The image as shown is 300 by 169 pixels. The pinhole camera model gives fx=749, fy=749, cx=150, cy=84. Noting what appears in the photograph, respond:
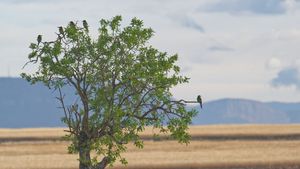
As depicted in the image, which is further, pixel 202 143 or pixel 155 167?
pixel 202 143

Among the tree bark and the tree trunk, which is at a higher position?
the tree trunk

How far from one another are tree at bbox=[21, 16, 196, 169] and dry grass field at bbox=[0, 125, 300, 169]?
889 inches

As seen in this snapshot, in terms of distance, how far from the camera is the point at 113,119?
3512 centimetres

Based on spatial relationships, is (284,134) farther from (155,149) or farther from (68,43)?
(68,43)

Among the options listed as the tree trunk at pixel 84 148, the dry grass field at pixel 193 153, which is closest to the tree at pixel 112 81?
the tree trunk at pixel 84 148

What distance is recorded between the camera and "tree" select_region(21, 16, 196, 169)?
3475 cm

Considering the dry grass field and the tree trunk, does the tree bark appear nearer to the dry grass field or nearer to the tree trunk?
the tree trunk

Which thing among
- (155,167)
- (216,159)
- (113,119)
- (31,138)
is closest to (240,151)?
(216,159)

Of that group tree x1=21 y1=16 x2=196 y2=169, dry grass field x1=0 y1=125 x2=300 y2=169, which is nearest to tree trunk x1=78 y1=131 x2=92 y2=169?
tree x1=21 y1=16 x2=196 y2=169

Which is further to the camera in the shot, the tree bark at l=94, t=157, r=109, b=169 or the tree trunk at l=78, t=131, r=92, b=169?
the tree bark at l=94, t=157, r=109, b=169

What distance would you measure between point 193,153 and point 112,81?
38.7m

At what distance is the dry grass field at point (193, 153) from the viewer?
60.2 metres

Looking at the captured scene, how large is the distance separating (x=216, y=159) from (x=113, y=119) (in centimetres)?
3081

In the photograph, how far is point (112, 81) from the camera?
3525 cm
